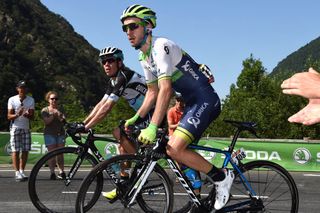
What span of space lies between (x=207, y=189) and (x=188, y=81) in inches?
42.8

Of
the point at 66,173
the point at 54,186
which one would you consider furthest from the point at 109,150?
the point at 66,173

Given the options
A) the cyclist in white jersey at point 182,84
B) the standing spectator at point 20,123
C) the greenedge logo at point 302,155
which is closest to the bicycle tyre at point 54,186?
the cyclist in white jersey at point 182,84

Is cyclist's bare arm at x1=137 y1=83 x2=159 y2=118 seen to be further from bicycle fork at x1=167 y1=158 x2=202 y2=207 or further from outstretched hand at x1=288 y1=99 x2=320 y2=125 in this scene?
outstretched hand at x1=288 y1=99 x2=320 y2=125

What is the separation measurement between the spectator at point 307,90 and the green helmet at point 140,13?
2466 mm

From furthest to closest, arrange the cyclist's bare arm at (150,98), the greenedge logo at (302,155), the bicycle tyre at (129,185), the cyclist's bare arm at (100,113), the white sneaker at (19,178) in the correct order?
the greenedge logo at (302,155) → the white sneaker at (19,178) → the cyclist's bare arm at (100,113) → the cyclist's bare arm at (150,98) → the bicycle tyre at (129,185)

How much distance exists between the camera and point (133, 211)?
4660 millimetres

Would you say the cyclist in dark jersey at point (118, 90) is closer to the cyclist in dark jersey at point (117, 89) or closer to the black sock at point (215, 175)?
the cyclist in dark jersey at point (117, 89)

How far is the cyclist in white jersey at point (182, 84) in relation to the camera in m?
4.46

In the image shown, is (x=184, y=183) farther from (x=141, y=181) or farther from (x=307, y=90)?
(x=307, y=90)

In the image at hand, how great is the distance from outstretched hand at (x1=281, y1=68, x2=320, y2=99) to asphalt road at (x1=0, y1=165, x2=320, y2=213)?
313 centimetres

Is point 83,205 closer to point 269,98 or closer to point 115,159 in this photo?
point 115,159

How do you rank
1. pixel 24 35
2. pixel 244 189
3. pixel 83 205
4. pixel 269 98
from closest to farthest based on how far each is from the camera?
pixel 83 205, pixel 244 189, pixel 269 98, pixel 24 35

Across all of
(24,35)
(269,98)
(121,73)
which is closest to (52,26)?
(24,35)

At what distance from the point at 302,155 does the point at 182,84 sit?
9.62 m
